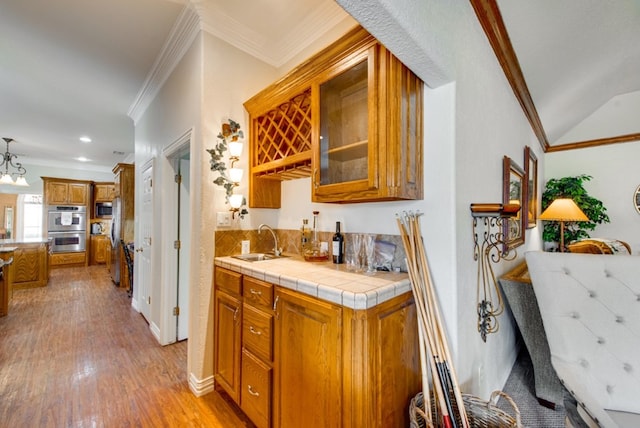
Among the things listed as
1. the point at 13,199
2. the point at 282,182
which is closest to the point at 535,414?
the point at 282,182

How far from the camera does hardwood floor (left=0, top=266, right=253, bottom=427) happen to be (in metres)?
1.71

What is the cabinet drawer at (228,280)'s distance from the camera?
5.70 feet

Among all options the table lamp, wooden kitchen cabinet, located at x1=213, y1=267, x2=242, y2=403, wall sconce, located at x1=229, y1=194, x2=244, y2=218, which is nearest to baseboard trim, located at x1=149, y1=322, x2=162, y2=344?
wooden kitchen cabinet, located at x1=213, y1=267, x2=242, y2=403

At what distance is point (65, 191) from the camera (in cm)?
670

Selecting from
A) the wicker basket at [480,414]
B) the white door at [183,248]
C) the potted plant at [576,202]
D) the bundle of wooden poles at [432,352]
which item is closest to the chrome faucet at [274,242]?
the white door at [183,248]

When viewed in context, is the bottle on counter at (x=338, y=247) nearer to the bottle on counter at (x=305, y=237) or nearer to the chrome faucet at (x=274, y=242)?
the bottle on counter at (x=305, y=237)

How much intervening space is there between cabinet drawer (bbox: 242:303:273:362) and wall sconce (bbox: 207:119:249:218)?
0.84 m

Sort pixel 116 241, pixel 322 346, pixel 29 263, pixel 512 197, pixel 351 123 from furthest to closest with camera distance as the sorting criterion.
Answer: pixel 116 241, pixel 29 263, pixel 512 197, pixel 351 123, pixel 322 346

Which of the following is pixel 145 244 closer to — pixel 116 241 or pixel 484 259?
pixel 116 241

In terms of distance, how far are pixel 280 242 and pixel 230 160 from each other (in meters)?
0.84

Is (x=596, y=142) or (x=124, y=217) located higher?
(x=596, y=142)

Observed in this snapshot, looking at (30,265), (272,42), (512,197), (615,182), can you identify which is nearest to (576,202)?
(615,182)

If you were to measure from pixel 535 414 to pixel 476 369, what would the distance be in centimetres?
69

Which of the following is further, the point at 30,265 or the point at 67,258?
the point at 67,258
